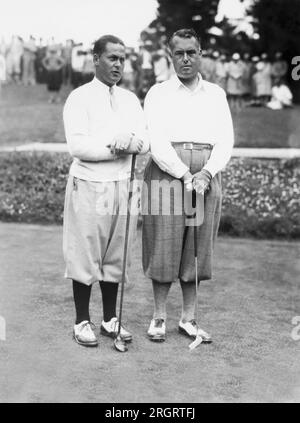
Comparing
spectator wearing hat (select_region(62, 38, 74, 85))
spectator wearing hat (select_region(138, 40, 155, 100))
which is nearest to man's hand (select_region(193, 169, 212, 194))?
spectator wearing hat (select_region(138, 40, 155, 100))

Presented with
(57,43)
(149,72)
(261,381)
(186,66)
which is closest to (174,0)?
(149,72)

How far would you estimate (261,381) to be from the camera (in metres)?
3.63

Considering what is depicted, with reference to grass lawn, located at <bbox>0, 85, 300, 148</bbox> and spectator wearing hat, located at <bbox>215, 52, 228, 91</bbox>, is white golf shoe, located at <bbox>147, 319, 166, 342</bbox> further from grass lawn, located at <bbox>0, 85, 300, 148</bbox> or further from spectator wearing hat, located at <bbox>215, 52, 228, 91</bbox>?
spectator wearing hat, located at <bbox>215, 52, 228, 91</bbox>

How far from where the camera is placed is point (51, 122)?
12383 millimetres

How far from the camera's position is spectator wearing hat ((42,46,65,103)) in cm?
1329

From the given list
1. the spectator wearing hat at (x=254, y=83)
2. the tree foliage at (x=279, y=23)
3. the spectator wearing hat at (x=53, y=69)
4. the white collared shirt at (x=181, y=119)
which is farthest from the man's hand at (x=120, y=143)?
the spectator wearing hat at (x=254, y=83)

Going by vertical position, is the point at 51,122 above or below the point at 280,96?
below

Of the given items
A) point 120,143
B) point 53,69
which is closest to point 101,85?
point 120,143

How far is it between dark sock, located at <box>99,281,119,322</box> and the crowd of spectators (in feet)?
30.2

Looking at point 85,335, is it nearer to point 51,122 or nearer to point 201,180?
point 201,180

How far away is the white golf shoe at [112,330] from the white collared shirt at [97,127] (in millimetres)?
875

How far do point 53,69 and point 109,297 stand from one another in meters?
9.87
